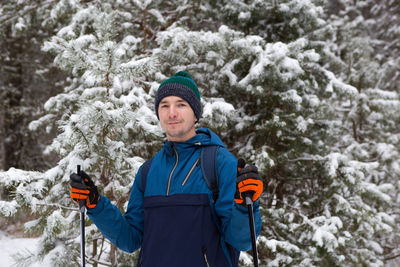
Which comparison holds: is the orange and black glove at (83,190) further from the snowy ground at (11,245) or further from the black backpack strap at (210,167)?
the snowy ground at (11,245)

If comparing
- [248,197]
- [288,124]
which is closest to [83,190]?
[248,197]

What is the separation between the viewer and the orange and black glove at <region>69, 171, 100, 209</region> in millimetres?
2166

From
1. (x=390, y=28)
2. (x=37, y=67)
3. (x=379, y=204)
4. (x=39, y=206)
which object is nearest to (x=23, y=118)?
(x=37, y=67)

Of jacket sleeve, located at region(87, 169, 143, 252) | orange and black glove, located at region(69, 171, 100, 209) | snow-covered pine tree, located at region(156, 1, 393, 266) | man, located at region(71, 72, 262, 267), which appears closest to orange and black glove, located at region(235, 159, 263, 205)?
man, located at region(71, 72, 262, 267)

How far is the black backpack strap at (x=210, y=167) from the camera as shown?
205 centimetres

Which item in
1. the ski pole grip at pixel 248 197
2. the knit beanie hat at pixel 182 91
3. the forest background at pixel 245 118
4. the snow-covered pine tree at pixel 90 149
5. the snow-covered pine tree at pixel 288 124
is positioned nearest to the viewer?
the ski pole grip at pixel 248 197

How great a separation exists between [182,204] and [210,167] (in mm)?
297

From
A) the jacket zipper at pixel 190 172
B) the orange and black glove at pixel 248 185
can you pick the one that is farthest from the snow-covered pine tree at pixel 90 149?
the orange and black glove at pixel 248 185

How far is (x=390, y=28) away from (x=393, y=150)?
7.54 meters

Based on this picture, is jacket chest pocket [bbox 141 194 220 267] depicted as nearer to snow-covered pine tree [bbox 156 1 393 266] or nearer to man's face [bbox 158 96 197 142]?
man's face [bbox 158 96 197 142]

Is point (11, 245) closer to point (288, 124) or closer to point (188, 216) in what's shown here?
point (288, 124)

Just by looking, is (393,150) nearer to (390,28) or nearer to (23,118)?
(390,28)

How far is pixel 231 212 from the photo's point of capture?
1951mm

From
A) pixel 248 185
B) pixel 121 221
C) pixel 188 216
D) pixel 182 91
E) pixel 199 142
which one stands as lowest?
pixel 121 221
